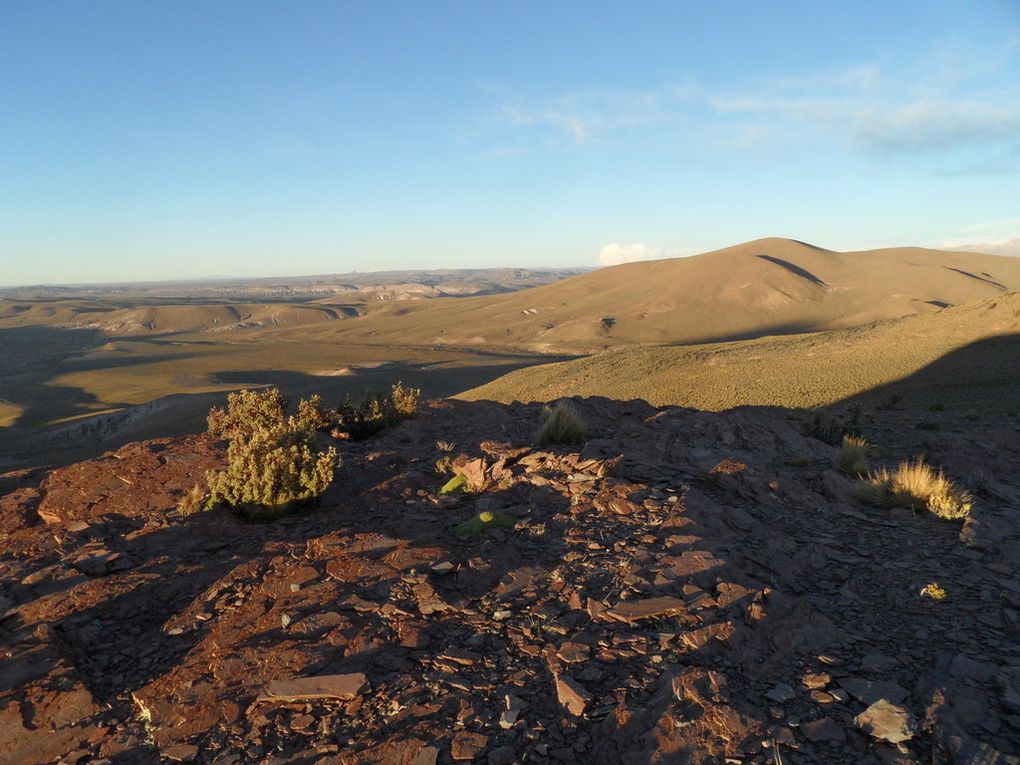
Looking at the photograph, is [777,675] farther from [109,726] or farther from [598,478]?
[109,726]

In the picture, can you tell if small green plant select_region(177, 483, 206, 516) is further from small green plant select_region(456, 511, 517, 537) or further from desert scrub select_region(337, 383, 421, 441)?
desert scrub select_region(337, 383, 421, 441)

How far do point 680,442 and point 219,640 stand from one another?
6.56 m

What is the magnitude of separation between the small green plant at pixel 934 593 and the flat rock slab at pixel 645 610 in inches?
81.8

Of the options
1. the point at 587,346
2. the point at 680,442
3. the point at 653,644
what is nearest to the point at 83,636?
the point at 653,644

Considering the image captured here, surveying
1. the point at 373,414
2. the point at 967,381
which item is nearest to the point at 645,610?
the point at 373,414

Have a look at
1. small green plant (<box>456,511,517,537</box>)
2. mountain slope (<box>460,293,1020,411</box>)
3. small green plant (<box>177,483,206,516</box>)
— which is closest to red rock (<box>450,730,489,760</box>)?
small green plant (<box>456,511,517,537</box>)

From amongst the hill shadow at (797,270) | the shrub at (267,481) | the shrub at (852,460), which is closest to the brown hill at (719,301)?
the hill shadow at (797,270)

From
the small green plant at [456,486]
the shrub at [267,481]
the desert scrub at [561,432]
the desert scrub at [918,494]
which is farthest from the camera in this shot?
the desert scrub at [561,432]

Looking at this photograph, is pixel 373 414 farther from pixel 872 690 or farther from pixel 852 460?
pixel 872 690

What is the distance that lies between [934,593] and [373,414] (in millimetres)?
9728

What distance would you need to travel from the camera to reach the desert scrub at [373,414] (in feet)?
38.7

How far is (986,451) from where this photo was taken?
995 cm

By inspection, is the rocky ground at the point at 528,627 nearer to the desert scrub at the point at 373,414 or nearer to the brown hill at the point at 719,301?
the desert scrub at the point at 373,414

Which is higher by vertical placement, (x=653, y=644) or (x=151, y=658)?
(x=653, y=644)
